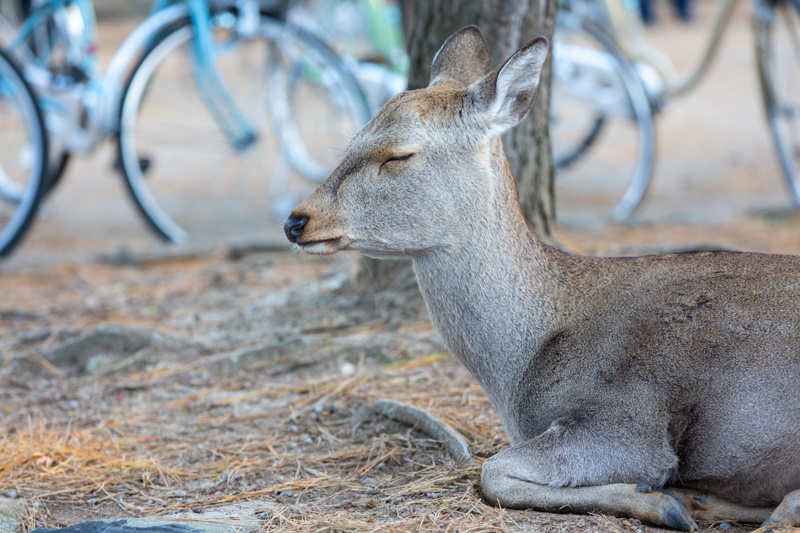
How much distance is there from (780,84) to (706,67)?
91 cm

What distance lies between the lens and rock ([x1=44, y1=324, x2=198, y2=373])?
17.6 feet

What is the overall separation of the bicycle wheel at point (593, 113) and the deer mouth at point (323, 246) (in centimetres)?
463

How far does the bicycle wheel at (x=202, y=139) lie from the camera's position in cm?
771

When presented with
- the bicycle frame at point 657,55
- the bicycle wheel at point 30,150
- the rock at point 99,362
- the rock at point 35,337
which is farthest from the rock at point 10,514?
the bicycle frame at point 657,55

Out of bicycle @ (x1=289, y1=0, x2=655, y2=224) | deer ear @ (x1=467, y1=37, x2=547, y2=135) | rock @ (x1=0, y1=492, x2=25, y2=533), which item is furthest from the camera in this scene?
bicycle @ (x1=289, y1=0, x2=655, y2=224)

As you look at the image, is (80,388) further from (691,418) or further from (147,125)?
(147,125)

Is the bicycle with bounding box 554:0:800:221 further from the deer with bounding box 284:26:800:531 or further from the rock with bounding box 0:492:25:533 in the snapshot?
the rock with bounding box 0:492:25:533

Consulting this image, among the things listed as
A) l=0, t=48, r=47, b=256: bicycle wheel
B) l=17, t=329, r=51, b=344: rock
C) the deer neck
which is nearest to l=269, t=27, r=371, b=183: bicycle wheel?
l=0, t=48, r=47, b=256: bicycle wheel

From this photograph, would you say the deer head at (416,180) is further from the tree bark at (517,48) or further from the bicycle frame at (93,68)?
the bicycle frame at (93,68)

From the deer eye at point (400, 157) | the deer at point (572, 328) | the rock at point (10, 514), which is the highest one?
the deer eye at point (400, 157)

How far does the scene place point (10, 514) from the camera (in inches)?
134

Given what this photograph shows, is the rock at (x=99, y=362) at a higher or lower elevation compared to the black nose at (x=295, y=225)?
lower

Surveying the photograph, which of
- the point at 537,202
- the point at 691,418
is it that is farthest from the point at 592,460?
the point at 537,202

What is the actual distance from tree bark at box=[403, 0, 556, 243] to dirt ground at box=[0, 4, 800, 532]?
84cm
